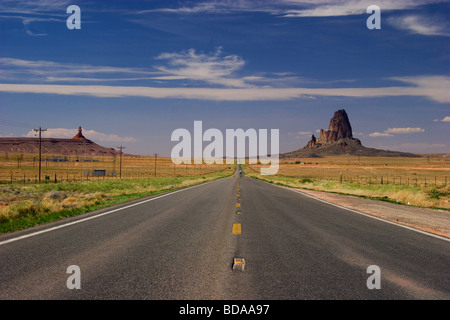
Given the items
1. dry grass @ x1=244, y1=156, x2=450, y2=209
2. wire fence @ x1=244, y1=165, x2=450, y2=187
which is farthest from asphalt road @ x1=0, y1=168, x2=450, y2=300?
wire fence @ x1=244, y1=165, x2=450, y2=187

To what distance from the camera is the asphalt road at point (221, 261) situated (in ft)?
15.3

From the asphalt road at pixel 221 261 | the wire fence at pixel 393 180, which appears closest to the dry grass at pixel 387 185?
the wire fence at pixel 393 180

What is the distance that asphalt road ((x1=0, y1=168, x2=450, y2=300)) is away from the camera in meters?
4.66

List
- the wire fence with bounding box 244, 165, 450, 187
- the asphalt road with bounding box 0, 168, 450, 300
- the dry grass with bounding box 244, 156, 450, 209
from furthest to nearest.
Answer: the wire fence with bounding box 244, 165, 450, 187, the dry grass with bounding box 244, 156, 450, 209, the asphalt road with bounding box 0, 168, 450, 300

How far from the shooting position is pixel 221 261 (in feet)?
20.4

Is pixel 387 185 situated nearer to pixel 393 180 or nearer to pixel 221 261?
pixel 393 180

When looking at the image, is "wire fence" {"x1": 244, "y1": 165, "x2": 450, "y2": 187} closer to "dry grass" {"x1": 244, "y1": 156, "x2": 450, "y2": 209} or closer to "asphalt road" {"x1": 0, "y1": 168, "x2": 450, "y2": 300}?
"dry grass" {"x1": 244, "y1": 156, "x2": 450, "y2": 209}

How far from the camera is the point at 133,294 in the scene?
177 inches

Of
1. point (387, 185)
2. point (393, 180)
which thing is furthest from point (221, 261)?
point (393, 180)
